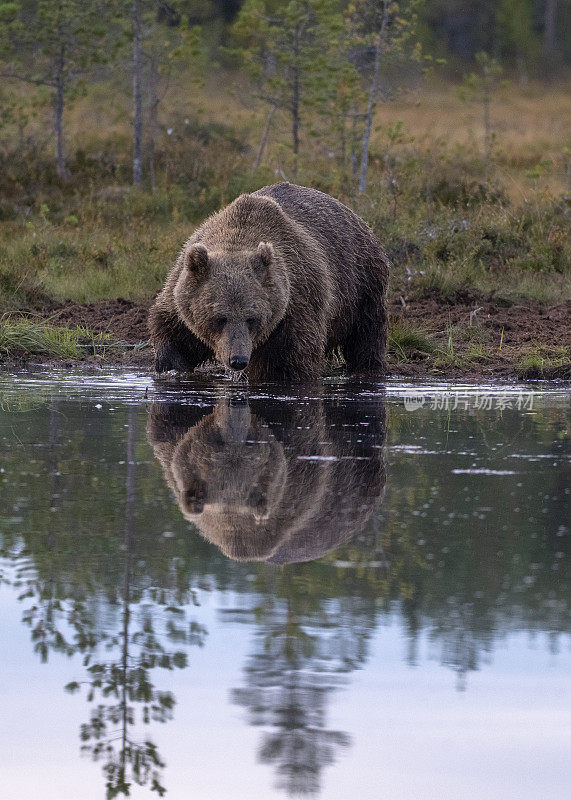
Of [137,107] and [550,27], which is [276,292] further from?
[550,27]

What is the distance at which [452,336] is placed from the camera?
11.3 meters

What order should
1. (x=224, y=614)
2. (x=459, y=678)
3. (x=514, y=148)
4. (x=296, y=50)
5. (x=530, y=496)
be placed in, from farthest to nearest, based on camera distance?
(x=514, y=148) → (x=296, y=50) → (x=530, y=496) → (x=224, y=614) → (x=459, y=678)

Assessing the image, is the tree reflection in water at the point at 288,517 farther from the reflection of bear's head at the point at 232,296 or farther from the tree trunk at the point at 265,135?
the tree trunk at the point at 265,135

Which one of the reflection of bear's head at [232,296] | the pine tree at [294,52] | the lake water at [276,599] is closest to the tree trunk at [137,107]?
the pine tree at [294,52]

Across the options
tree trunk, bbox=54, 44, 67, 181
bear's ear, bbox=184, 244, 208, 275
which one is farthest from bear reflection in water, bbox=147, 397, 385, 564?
tree trunk, bbox=54, 44, 67, 181

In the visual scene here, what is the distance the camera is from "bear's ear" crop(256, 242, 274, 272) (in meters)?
8.59

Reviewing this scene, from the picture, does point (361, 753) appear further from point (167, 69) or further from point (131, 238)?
point (167, 69)

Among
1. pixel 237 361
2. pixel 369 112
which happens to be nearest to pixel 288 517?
pixel 237 361

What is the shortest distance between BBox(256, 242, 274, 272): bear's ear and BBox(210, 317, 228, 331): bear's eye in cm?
48

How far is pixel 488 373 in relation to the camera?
32.3 ft

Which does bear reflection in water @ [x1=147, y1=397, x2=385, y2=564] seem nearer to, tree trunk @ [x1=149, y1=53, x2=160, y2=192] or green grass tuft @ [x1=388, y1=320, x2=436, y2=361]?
green grass tuft @ [x1=388, y1=320, x2=436, y2=361]

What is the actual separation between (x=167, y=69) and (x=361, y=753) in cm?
2949

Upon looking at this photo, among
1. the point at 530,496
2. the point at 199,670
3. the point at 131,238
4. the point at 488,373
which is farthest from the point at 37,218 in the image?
the point at 199,670

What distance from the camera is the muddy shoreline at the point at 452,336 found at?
9.97m
